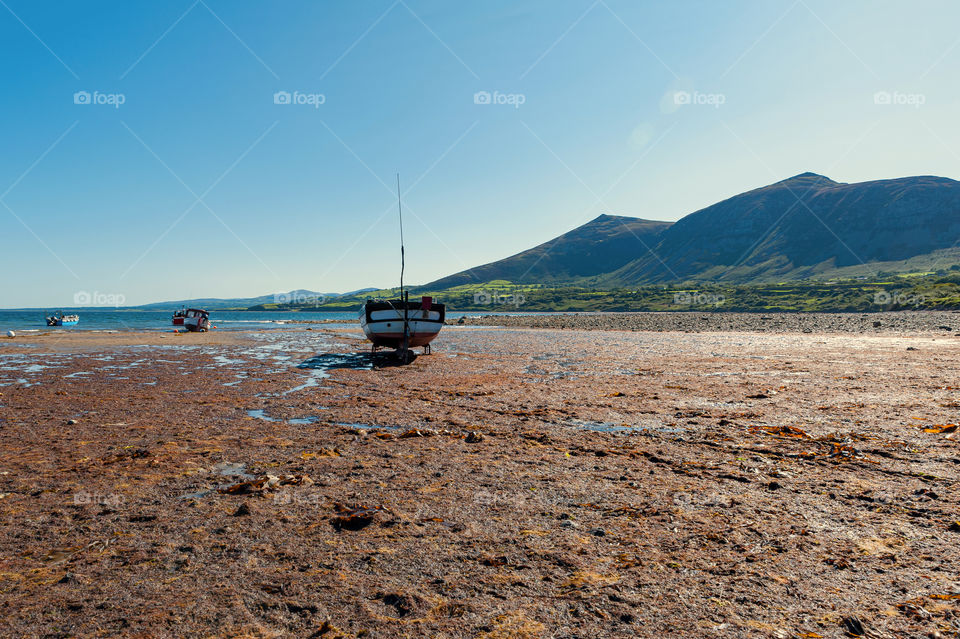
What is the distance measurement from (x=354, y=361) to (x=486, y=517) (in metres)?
20.4

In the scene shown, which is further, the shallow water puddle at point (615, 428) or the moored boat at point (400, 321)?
the moored boat at point (400, 321)

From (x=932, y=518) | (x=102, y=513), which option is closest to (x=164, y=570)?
(x=102, y=513)

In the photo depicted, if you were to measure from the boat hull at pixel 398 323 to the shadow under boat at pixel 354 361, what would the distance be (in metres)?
0.94

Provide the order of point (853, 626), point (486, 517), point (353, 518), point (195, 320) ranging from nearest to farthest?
point (853, 626), point (353, 518), point (486, 517), point (195, 320)

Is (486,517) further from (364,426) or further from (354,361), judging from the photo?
(354,361)

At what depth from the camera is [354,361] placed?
2505 cm

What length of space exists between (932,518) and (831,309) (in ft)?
324

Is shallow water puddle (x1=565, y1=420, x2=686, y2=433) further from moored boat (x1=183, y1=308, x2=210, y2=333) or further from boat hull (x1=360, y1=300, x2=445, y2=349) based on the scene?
moored boat (x1=183, y1=308, x2=210, y2=333)

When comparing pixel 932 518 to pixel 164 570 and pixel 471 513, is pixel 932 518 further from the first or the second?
pixel 164 570

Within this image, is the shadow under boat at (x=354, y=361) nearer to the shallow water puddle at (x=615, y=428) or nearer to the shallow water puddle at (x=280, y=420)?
the shallow water puddle at (x=280, y=420)

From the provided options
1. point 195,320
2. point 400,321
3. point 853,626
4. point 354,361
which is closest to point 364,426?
point 853,626

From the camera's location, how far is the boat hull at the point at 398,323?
2684 cm

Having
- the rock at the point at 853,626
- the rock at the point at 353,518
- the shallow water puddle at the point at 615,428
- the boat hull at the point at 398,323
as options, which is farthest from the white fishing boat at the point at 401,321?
the rock at the point at 853,626

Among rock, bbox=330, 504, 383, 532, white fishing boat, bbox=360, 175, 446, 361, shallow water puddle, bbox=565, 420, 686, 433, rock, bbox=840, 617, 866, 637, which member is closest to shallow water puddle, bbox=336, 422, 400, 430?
shallow water puddle, bbox=565, 420, 686, 433
